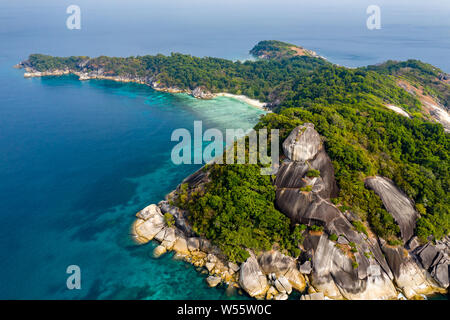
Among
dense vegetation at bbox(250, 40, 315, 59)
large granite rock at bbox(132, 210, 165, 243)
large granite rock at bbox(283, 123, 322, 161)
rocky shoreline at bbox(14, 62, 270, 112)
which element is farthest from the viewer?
dense vegetation at bbox(250, 40, 315, 59)

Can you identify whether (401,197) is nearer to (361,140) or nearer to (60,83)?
(361,140)

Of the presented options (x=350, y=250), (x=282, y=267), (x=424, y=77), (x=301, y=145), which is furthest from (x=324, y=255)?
(x=424, y=77)

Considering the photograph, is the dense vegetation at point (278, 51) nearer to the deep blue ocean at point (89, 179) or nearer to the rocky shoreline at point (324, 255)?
the deep blue ocean at point (89, 179)

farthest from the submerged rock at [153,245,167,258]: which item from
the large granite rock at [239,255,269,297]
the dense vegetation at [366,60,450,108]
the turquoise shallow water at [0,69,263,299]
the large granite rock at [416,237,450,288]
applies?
the dense vegetation at [366,60,450,108]

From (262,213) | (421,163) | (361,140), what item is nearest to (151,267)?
(262,213)

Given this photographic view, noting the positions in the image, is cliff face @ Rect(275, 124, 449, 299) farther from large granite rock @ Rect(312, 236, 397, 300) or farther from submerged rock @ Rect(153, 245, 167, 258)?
submerged rock @ Rect(153, 245, 167, 258)

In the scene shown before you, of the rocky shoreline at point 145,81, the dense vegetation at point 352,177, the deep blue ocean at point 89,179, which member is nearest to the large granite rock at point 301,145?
the dense vegetation at point 352,177

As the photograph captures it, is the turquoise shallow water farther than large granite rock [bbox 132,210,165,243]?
No

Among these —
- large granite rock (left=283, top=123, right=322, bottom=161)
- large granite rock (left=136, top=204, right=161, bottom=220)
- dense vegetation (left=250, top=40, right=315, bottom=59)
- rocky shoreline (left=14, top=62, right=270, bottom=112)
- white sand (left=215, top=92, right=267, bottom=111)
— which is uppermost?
dense vegetation (left=250, top=40, right=315, bottom=59)
